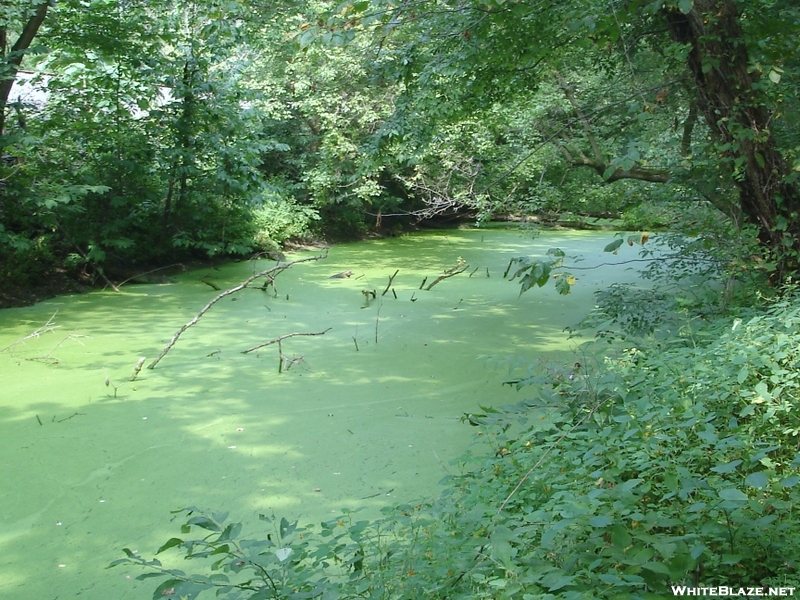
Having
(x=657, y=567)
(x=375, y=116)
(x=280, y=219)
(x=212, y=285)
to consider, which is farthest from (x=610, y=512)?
(x=280, y=219)

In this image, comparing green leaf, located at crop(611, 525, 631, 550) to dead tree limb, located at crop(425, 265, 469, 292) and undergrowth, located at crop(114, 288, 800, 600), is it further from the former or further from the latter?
dead tree limb, located at crop(425, 265, 469, 292)

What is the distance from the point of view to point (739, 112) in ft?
11.3

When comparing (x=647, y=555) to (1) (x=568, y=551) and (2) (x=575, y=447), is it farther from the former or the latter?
(2) (x=575, y=447)

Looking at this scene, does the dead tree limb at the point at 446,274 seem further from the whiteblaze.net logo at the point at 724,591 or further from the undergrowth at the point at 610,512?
the whiteblaze.net logo at the point at 724,591

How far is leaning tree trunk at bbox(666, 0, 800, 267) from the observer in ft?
11.1

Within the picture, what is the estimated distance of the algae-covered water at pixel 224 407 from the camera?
8.86 ft

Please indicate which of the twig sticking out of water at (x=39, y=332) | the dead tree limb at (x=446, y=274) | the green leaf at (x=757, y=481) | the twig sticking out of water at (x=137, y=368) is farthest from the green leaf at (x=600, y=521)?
the dead tree limb at (x=446, y=274)

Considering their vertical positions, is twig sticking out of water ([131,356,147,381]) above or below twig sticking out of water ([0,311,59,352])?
below

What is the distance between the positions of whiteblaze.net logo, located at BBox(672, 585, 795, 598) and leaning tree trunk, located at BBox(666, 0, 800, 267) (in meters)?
2.45

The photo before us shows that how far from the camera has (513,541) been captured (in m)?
1.71

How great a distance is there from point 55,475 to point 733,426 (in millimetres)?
2581

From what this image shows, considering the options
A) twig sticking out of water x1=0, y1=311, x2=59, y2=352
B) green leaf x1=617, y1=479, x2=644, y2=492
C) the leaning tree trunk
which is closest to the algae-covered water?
twig sticking out of water x1=0, y1=311, x2=59, y2=352

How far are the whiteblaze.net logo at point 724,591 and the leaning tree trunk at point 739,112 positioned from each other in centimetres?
245

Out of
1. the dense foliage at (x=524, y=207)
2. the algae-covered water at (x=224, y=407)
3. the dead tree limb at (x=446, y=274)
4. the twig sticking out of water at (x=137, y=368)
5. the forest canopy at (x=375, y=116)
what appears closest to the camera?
the dense foliage at (x=524, y=207)
